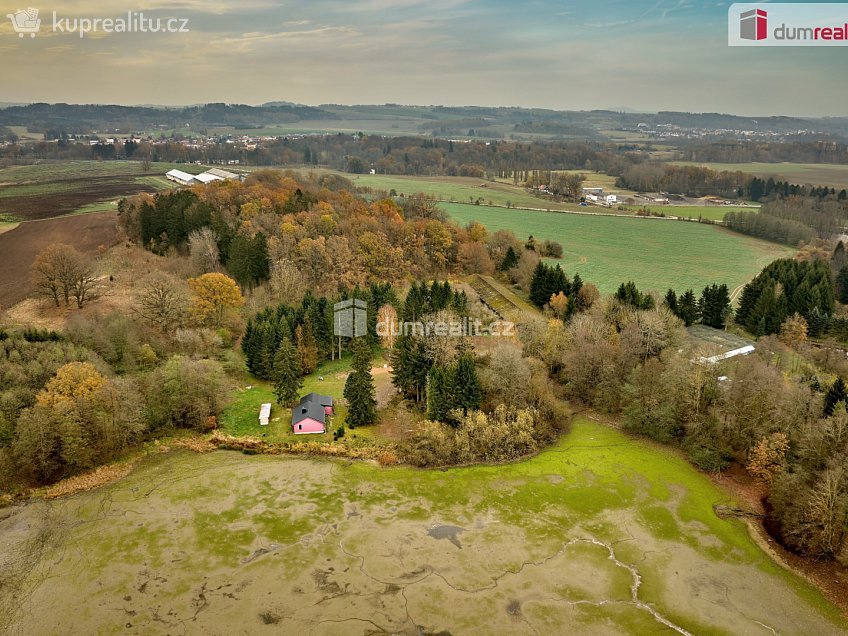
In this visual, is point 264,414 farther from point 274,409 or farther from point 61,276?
point 61,276

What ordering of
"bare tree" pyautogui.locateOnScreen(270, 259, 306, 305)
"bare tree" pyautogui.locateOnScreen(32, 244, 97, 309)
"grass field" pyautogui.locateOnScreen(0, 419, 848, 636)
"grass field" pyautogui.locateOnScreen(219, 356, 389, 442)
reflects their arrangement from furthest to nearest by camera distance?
"bare tree" pyautogui.locateOnScreen(270, 259, 306, 305)
"bare tree" pyautogui.locateOnScreen(32, 244, 97, 309)
"grass field" pyautogui.locateOnScreen(219, 356, 389, 442)
"grass field" pyautogui.locateOnScreen(0, 419, 848, 636)

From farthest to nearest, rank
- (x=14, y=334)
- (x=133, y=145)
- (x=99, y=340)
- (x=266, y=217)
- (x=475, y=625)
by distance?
1. (x=133, y=145)
2. (x=266, y=217)
3. (x=99, y=340)
4. (x=14, y=334)
5. (x=475, y=625)

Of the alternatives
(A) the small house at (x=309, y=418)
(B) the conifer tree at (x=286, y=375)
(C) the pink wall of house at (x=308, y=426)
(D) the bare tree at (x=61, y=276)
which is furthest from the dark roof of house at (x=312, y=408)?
(D) the bare tree at (x=61, y=276)

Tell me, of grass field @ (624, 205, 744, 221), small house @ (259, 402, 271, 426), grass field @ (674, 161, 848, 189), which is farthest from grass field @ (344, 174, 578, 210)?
small house @ (259, 402, 271, 426)

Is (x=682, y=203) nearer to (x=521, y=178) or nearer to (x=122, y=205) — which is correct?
(x=521, y=178)

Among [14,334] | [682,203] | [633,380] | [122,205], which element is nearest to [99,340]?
[14,334]

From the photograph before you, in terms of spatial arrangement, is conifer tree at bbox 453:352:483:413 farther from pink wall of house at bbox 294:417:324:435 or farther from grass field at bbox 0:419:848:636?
pink wall of house at bbox 294:417:324:435
